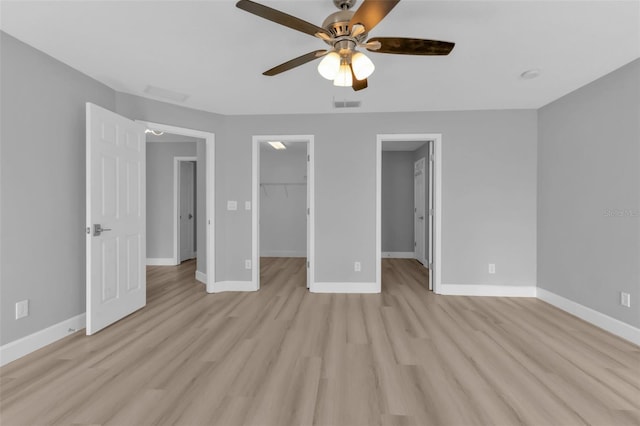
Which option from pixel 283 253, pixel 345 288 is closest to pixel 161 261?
pixel 283 253

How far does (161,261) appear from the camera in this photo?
236 inches

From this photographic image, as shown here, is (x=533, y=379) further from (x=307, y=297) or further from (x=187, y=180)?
(x=187, y=180)

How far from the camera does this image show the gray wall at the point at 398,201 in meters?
6.98

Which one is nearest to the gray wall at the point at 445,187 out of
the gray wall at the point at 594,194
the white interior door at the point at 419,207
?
the gray wall at the point at 594,194

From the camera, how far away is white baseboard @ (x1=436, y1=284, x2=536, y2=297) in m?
3.96

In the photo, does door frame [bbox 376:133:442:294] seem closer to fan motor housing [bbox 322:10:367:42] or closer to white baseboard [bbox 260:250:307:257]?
fan motor housing [bbox 322:10:367:42]

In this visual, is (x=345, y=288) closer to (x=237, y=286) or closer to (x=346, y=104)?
(x=237, y=286)

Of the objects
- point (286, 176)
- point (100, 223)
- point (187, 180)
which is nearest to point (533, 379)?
point (100, 223)

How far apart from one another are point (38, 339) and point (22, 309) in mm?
306

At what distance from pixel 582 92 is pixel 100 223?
5.22 meters

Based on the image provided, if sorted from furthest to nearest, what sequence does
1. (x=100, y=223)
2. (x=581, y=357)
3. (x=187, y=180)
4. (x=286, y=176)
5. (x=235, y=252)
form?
(x=286, y=176) → (x=187, y=180) → (x=235, y=252) → (x=100, y=223) → (x=581, y=357)

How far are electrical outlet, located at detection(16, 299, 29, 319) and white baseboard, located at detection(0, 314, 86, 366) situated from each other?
0.61ft

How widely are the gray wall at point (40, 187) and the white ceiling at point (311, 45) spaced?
24 centimetres

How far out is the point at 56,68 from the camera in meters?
2.67
